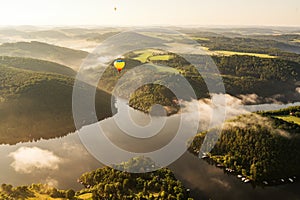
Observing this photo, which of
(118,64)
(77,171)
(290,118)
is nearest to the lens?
(77,171)

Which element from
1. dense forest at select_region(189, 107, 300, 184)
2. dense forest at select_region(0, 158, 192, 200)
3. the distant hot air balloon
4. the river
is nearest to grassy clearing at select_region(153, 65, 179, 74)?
the distant hot air balloon

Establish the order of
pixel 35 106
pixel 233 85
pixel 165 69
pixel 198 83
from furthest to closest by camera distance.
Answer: pixel 165 69, pixel 233 85, pixel 198 83, pixel 35 106

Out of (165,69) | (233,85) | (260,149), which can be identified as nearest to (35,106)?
(165,69)

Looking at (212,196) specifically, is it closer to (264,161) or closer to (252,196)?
(252,196)

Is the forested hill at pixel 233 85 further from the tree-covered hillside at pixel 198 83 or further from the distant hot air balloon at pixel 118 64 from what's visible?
the distant hot air balloon at pixel 118 64

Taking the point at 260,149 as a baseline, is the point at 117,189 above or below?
below

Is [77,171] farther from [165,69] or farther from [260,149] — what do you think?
[165,69]

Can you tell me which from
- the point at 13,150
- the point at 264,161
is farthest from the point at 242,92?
the point at 13,150
